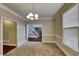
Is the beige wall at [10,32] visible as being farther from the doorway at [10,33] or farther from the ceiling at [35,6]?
the ceiling at [35,6]

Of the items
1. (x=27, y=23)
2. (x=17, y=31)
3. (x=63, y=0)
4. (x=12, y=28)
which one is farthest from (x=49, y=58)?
(x=27, y=23)

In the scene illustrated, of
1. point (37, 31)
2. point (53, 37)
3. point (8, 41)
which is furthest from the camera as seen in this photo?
point (37, 31)

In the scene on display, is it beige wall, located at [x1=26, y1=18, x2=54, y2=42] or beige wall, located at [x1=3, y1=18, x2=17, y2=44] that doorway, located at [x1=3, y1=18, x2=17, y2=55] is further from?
beige wall, located at [x1=26, y1=18, x2=54, y2=42]

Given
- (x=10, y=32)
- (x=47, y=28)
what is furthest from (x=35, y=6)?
(x=47, y=28)

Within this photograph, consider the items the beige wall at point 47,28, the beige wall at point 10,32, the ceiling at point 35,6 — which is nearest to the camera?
the ceiling at point 35,6

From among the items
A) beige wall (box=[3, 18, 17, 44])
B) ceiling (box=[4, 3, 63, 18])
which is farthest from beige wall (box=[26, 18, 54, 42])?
ceiling (box=[4, 3, 63, 18])

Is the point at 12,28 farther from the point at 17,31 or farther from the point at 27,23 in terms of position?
the point at 27,23

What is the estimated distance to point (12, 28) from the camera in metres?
6.80

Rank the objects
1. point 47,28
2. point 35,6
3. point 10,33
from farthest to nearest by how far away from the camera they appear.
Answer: point 47,28, point 10,33, point 35,6

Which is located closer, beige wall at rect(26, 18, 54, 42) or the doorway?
the doorway

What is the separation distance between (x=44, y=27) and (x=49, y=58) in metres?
7.60

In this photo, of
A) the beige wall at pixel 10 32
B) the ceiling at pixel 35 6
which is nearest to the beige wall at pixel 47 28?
the beige wall at pixel 10 32

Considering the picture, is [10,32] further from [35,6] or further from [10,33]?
[35,6]

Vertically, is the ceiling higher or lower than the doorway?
higher
